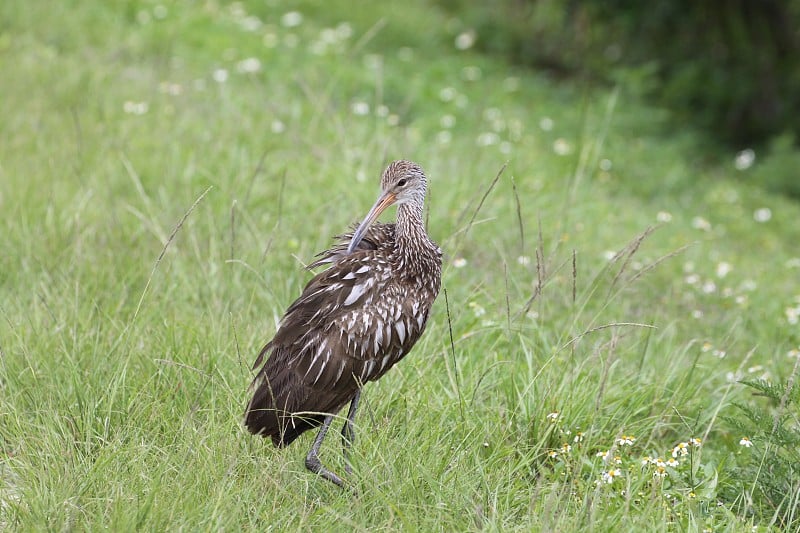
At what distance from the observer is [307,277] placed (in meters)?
4.79

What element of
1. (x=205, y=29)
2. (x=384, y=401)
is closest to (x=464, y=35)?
(x=205, y=29)

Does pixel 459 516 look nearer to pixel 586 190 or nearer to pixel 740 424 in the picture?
pixel 740 424

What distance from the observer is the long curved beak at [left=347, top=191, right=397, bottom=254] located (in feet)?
12.1

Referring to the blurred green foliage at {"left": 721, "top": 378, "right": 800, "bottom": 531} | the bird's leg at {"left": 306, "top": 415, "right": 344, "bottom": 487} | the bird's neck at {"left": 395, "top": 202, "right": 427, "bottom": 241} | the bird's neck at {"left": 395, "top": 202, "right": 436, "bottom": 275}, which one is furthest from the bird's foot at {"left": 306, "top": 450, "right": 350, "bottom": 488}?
the blurred green foliage at {"left": 721, "top": 378, "right": 800, "bottom": 531}

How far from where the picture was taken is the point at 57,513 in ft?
9.75

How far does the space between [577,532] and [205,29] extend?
8.26m

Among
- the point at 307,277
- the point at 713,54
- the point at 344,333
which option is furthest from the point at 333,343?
the point at 713,54

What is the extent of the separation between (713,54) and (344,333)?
9.44 m

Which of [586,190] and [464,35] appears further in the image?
[464,35]

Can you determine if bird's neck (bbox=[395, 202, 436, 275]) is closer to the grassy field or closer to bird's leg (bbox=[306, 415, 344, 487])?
the grassy field

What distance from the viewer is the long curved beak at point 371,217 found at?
3701mm

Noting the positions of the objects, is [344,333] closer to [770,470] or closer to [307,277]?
[307,277]


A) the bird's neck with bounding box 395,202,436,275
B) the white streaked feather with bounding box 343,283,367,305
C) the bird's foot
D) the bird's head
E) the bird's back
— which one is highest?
the bird's head

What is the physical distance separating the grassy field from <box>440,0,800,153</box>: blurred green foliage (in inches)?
90.4
